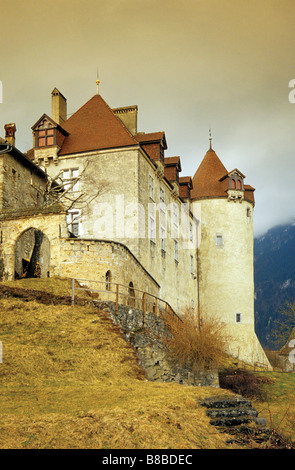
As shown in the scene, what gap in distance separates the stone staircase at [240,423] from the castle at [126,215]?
12783mm

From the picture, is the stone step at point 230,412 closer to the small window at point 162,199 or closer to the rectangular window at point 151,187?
the rectangular window at point 151,187

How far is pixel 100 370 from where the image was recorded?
18.2 m

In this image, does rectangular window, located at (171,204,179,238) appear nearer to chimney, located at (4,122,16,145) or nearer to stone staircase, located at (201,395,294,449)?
chimney, located at (4,122,16,145)

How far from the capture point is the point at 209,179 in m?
58.2

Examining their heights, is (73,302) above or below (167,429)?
above

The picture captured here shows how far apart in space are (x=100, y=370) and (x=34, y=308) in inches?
183

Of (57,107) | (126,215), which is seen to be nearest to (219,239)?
(57,107)

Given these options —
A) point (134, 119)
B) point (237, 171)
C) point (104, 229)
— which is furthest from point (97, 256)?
point (237, 171)

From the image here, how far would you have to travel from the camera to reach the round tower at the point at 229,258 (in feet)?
177

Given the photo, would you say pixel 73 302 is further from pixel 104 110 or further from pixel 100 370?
pixel 104 110

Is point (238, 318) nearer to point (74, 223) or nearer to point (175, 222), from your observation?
point (175, 222)

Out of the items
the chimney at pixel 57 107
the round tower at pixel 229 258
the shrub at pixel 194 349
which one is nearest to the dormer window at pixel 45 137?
the chimney at pixel 57 107

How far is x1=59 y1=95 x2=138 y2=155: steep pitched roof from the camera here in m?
40.2
